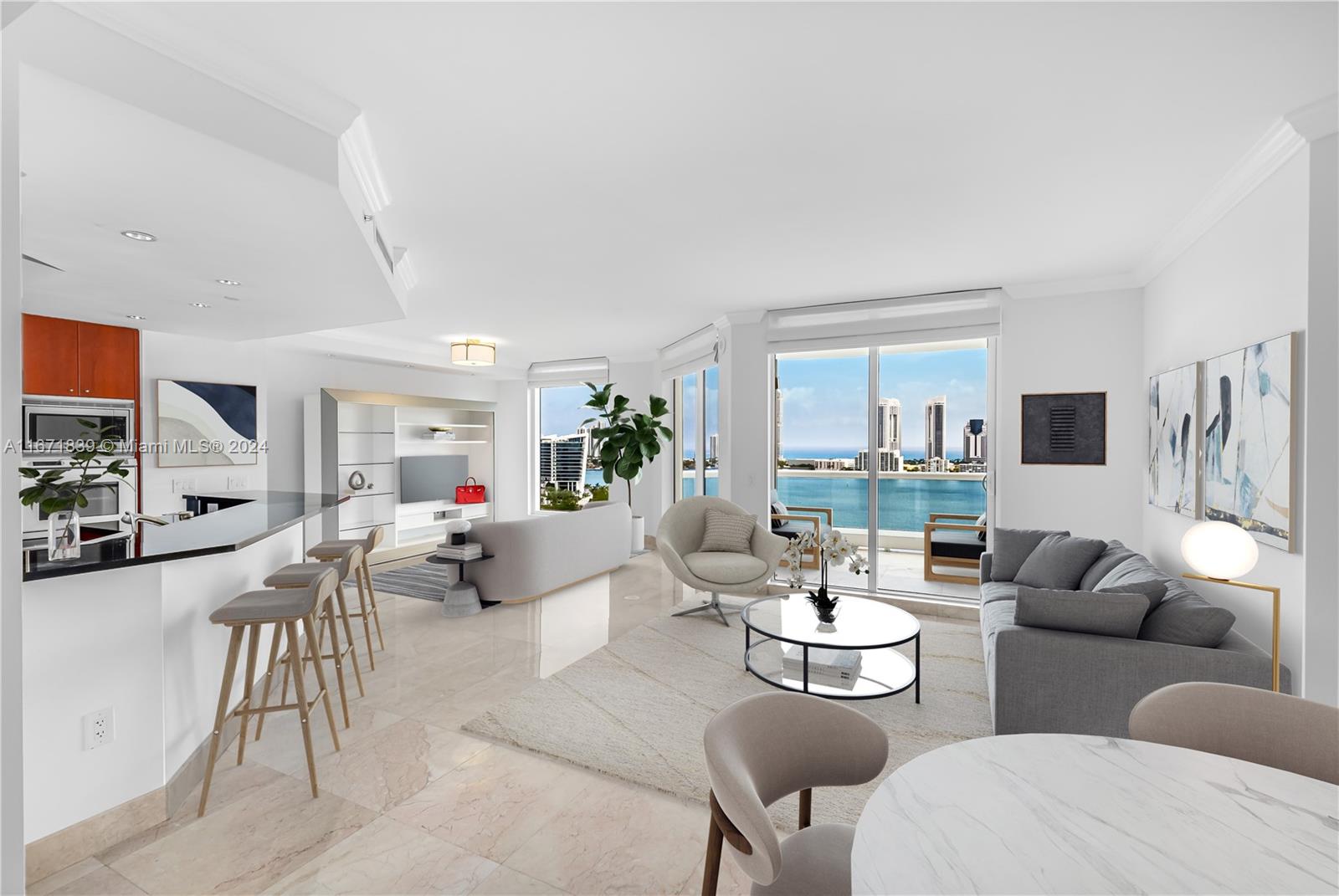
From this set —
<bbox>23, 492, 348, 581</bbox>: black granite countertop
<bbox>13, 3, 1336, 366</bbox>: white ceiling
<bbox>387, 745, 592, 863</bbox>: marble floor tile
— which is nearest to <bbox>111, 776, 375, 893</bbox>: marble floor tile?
<bbox>387, 745, 592, 863</bbox>: marble floor tile

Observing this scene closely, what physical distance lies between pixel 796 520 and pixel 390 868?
169 inches

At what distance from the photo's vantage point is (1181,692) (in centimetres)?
156

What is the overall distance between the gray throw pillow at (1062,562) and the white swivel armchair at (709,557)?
66.0 inches

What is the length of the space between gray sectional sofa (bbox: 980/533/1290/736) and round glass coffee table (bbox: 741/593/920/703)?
0.52 m

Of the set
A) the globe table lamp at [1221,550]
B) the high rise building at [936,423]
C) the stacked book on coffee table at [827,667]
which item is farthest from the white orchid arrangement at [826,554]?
the high rise building at [936,423]

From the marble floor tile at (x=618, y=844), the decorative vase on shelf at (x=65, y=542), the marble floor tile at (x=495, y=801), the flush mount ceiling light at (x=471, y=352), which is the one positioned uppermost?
the flush mount ceiling light at (x=471, y=352)

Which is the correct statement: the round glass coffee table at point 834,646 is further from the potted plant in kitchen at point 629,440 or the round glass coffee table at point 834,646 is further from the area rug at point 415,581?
the potted plant in kitchen at point 629,440

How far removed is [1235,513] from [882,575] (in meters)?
2.77

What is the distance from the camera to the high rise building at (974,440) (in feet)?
16.5

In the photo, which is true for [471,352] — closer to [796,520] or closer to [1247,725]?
[796,520]

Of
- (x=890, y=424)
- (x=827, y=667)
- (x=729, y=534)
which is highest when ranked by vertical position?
(x=890, y=424)

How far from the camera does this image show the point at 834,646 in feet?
9.80

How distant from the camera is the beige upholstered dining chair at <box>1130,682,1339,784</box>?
4.65ft

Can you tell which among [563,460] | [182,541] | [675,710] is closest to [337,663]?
[182,541]
